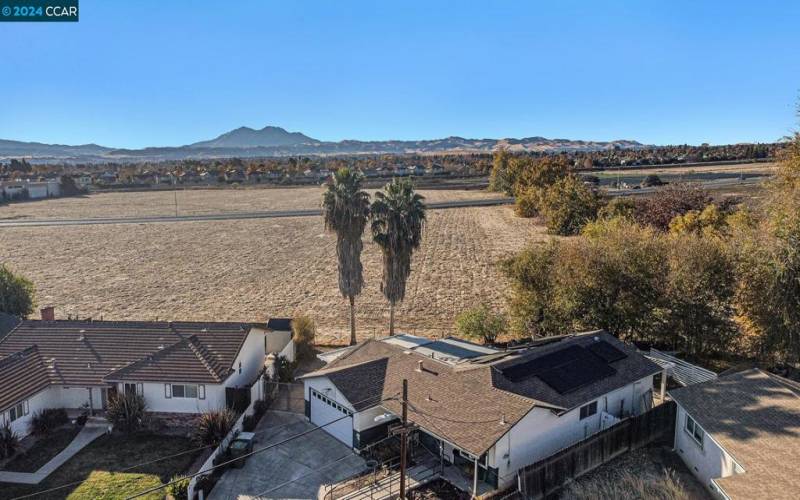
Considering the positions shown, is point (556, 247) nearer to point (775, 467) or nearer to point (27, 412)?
point (775, 467)

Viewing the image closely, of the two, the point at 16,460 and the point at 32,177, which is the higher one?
the point at 32,177

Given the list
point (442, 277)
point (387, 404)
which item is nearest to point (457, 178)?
point (442, 277)

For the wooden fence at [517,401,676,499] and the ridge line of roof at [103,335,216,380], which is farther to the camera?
the ridge line of roof at [103,335,216,380]

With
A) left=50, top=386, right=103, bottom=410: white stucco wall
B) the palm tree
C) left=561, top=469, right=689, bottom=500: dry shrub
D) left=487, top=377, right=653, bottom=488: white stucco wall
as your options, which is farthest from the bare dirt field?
left=561, top=469, right=689, bottom=500: dry shrub

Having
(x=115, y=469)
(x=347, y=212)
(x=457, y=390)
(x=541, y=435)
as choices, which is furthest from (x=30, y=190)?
(x=541, y=435)

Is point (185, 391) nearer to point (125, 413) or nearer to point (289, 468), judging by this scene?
point (125, 413)

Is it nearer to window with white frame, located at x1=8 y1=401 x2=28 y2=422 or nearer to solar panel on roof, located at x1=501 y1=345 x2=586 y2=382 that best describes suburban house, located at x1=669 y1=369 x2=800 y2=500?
solar panel on roof, located at x1=501 y1=345 x2=586 y2=382
